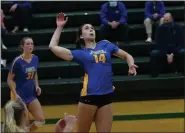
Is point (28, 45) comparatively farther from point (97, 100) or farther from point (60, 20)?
point (97, 100)

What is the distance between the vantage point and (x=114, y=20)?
11.4 m

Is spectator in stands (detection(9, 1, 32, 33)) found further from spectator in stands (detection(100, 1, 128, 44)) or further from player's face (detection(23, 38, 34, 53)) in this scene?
player's face (detection(23, 38, 34, 53))

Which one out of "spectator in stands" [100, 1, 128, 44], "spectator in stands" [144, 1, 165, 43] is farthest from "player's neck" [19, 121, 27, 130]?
"spectator in stands" [144, 1, 165, 43]

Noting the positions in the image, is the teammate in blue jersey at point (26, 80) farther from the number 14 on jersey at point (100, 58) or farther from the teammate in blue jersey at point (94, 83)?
the number 14 on jersey at point (100, 58)

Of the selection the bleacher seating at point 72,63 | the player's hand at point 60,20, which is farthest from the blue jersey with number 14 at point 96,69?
the bleacher seating at point 72,63

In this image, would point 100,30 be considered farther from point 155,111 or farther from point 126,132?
point 126,132

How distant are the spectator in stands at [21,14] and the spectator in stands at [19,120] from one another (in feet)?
28.9

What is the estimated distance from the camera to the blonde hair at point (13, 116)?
10.3ft

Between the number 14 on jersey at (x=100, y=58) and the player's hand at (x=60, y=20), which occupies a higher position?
the player's hand at (x=60, y=20)

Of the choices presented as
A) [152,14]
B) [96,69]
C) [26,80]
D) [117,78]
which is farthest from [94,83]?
[152,14]

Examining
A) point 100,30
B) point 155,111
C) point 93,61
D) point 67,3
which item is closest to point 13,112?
point 93,61

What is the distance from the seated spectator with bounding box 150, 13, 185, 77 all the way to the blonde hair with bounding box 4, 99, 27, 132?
23.9 ft

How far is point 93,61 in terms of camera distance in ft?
17.5

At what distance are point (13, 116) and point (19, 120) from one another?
0.17 ft
